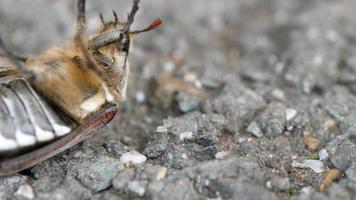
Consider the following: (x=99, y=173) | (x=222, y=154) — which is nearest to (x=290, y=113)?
(x=222, y=154)

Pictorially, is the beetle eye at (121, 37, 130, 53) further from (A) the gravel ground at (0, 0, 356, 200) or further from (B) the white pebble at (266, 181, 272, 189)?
(B) the white pebble at (266, 181, 272, 189)

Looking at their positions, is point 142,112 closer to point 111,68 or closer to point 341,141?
point 111,68

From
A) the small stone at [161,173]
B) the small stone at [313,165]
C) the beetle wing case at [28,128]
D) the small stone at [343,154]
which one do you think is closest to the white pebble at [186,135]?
the small stone at [161,173]

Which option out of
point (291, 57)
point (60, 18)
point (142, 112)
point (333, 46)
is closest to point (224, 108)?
point (142, 112)

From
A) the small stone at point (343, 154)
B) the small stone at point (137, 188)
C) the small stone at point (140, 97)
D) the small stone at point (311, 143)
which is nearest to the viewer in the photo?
the small stone at point (137, 188)

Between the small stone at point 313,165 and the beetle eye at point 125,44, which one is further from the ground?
the beetle eye at point 125,44

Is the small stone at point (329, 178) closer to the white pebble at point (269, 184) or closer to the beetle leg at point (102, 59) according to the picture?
the white pebble at point (269, 184)
